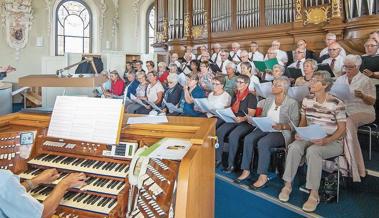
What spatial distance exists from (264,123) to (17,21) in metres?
8.92

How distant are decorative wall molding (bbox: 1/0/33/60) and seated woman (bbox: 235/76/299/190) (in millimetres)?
8639

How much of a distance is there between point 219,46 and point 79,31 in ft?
19.2

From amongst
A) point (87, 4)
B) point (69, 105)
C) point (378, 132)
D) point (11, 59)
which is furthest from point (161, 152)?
point (87, 4)

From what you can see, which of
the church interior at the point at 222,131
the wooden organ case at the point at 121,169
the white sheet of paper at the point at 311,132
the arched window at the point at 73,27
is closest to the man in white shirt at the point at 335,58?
the church interior at the point at 222,131

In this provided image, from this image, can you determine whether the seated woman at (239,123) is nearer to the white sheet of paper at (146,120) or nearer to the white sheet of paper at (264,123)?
the white sheet of paper at (264,123)

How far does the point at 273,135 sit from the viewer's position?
3.41 m

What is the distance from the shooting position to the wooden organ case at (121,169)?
A: 134 cm

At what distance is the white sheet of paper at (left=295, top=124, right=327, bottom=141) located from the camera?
282cm

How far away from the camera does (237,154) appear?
3.85 metres

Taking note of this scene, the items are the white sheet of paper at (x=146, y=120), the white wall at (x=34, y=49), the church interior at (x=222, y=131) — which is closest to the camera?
the church interior at (x=222, y=131)

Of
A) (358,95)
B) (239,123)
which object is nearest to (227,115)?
(239,123)

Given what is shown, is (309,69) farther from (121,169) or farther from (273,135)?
(121,169)

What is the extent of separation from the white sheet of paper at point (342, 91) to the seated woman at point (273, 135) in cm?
39

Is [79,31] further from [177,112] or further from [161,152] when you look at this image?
[161,152]
